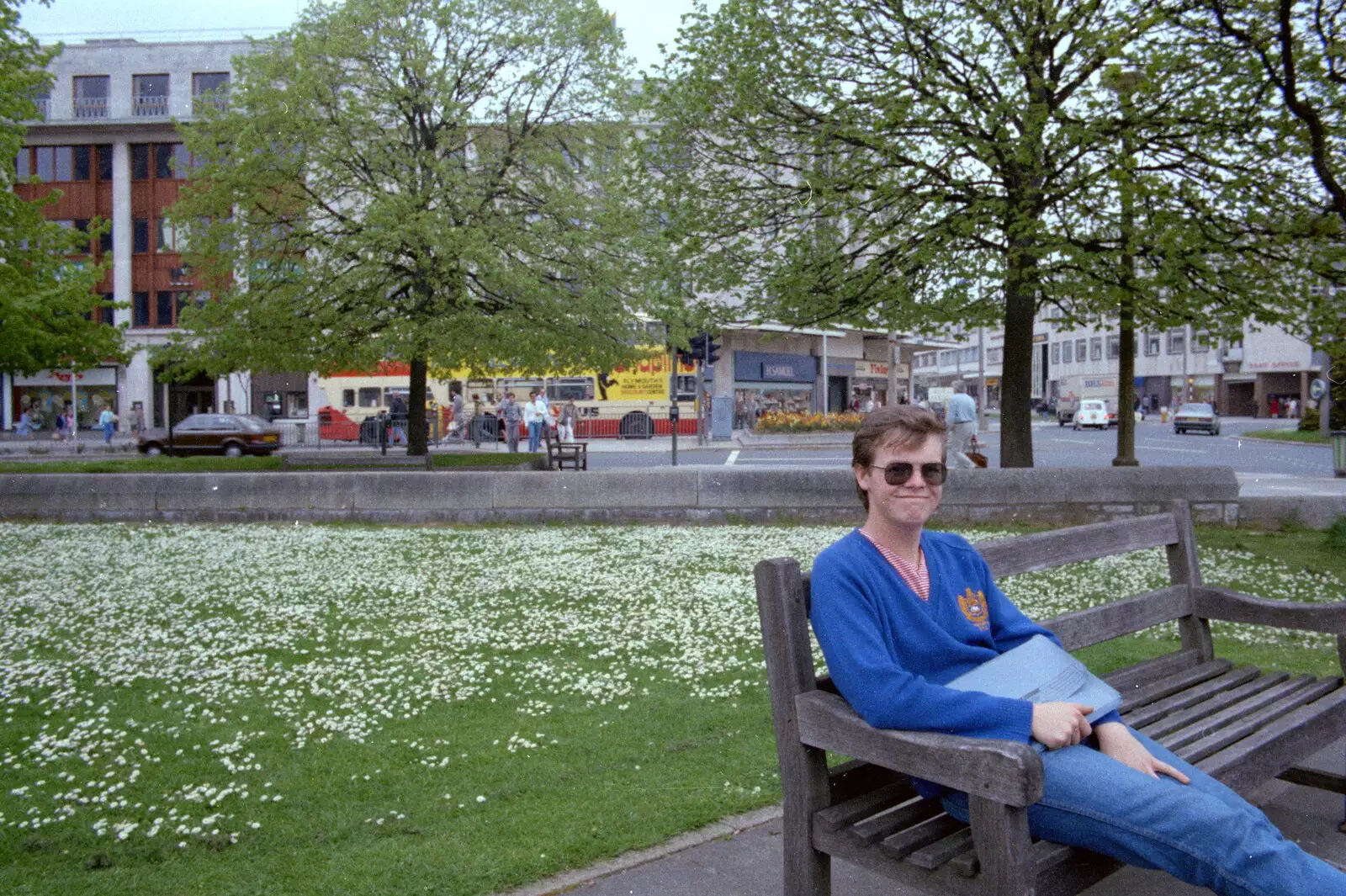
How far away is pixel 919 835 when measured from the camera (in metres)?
2.77

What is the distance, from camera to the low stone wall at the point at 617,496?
1339 cm

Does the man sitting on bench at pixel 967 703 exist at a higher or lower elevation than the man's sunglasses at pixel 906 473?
lower

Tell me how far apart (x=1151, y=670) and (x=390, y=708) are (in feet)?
11.9

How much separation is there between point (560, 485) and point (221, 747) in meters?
9.32

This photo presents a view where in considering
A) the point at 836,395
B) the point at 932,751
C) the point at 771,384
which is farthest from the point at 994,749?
the point at 836,395

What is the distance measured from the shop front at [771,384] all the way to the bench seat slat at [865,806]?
45.7 meters

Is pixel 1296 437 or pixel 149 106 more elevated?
Result: pixel 149 106

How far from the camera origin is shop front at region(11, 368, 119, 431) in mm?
55906

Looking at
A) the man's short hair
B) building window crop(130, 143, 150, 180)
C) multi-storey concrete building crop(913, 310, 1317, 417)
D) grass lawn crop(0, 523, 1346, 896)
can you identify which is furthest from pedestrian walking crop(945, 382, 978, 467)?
building window crop(130, 143, 150, 180)

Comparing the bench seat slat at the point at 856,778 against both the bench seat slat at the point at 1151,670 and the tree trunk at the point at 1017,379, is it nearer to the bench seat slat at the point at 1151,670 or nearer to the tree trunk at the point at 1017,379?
the bench seat slat at the point at 1151,670

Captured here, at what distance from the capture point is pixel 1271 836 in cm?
257

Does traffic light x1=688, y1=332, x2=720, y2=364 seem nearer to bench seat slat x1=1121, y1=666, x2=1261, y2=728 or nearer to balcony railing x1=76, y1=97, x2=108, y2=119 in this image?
bench seat slat x1=1121, y1=666, x2=1261, y2=728

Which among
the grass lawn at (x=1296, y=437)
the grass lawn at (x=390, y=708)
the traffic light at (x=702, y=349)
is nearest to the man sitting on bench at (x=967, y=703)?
the grass lawn at (x=390, y=708)

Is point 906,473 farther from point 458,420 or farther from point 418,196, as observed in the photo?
point 458,420
